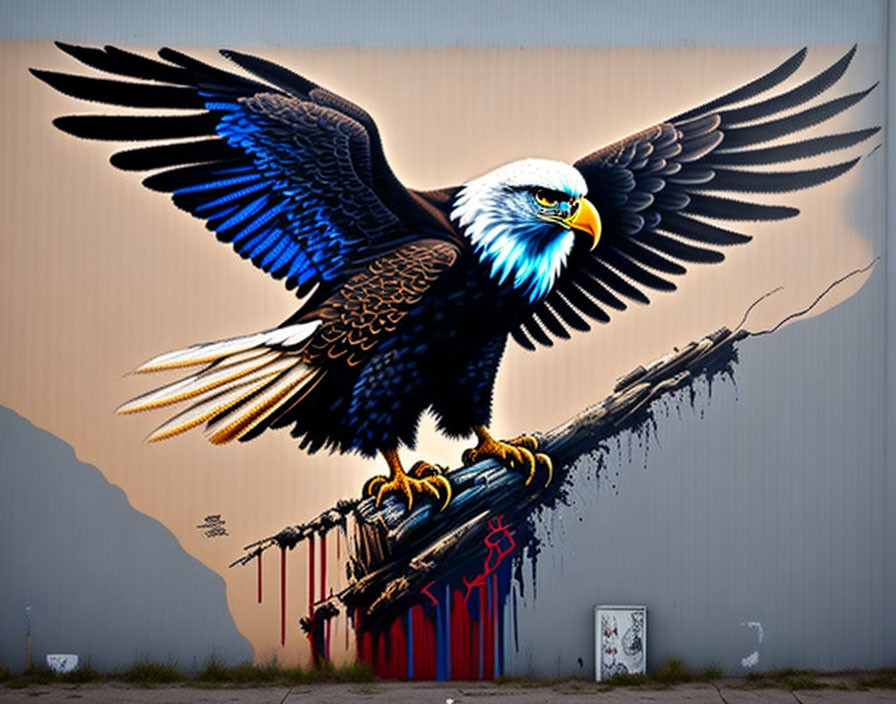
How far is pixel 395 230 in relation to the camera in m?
7.82

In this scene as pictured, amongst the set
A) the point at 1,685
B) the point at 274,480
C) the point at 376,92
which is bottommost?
the point at 1,685

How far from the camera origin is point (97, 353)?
25.8 ft

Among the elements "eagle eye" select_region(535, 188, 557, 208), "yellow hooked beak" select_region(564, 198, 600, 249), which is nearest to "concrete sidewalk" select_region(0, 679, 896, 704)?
"yellow hooked beak" select_region(564, 198, 600, 249)

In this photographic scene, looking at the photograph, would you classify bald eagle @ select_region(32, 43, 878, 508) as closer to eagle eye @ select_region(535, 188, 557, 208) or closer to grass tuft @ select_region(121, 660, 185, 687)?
eagle eye @ select_region(535, 188, 557, 208)

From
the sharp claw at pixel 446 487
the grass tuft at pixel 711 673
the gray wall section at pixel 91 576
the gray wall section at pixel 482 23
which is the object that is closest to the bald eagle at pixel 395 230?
the sharp claw at pixel 446 487

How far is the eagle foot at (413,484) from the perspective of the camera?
7.80m

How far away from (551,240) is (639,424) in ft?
4.43

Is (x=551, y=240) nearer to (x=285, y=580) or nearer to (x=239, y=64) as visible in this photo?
(x=239, y=64)

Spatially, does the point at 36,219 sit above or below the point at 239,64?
below

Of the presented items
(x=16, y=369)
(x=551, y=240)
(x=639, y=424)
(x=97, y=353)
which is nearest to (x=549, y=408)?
(x=639, y=424)

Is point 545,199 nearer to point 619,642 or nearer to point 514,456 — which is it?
point 514,456

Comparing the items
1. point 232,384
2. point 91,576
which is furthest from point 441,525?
point 91,576

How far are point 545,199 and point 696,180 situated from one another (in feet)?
3.31

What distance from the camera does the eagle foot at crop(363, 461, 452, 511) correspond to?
780 cm
